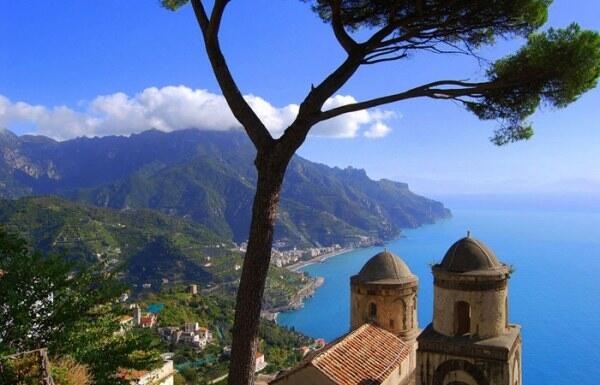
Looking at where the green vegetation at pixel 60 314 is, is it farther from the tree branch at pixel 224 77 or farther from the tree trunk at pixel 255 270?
the tree branch at pixel 224 77

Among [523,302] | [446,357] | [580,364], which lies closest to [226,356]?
[580,364]

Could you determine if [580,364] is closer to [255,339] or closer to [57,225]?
[255,339]

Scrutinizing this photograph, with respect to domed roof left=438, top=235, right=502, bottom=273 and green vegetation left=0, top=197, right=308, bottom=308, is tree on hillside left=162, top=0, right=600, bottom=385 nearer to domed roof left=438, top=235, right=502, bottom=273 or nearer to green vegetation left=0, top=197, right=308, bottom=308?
domed roof left=438, top=235, right=502, bottom=273

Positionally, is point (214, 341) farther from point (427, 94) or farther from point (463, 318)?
point (427, 94)

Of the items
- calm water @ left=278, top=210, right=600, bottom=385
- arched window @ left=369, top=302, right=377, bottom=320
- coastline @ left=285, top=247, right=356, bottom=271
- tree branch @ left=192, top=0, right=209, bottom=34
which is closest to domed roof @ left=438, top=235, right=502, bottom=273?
calm water @ left=278, top=210, right=600, bottom=385

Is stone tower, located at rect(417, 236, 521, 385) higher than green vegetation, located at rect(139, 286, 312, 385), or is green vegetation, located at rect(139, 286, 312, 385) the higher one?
stone tower, located at rect(417, 236, 521, 385)

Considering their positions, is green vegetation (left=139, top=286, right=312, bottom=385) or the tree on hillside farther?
green vegetation (left=139, top=286, right=312, bottom=385)

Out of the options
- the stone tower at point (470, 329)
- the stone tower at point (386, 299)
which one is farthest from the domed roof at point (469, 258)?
the stone tower at point (386, 299)

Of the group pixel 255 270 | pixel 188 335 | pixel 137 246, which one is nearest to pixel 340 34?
pixel 255 270
